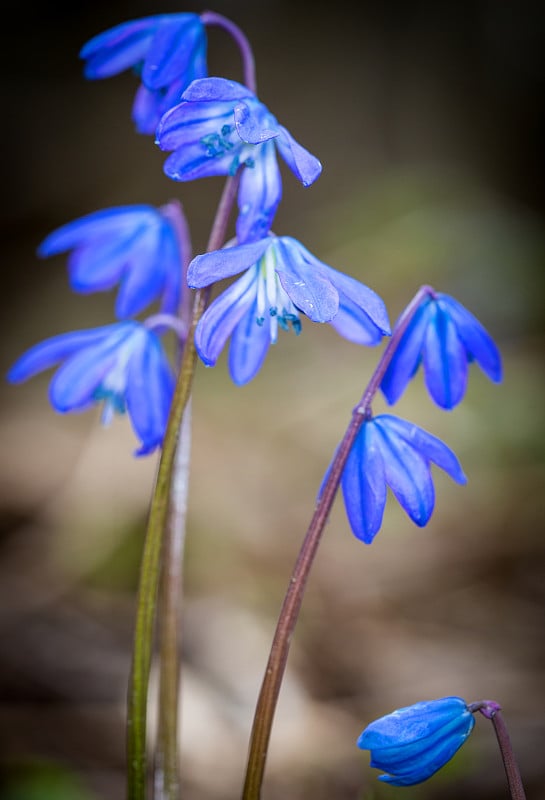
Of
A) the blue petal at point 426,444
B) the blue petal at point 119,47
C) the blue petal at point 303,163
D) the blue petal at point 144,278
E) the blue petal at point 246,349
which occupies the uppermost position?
the blue petal at point 119,47

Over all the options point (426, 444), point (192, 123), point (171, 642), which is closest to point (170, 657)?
point (171, 642)

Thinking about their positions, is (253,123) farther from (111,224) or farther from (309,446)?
(309,446)

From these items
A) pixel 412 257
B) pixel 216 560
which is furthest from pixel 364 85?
pixel 216 560

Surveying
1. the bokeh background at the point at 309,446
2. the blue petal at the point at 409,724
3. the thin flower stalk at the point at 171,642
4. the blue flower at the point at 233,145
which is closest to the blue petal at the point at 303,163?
the blue flower at the point at 233,145

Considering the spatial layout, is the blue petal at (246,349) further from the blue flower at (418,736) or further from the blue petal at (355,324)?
the blue flower at (418,736)

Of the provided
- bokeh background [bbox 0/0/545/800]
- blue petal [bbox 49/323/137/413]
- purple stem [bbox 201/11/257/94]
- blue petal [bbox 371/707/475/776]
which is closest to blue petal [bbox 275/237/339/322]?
purple stem [bbox 201/11/257/94]

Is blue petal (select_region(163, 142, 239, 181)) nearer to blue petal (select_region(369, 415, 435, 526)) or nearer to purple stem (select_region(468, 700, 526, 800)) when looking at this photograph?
blue petal (select_region(369, 415, 435, 526))
